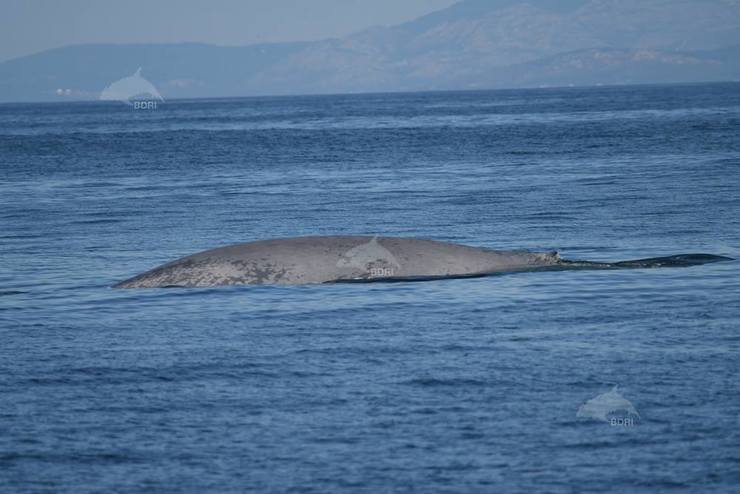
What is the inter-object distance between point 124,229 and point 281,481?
1995 centimetres

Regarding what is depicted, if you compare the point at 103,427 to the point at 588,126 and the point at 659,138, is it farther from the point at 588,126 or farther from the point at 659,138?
the point at 588,126

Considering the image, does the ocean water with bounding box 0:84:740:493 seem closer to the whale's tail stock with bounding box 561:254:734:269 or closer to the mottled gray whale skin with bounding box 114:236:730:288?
the mottled gray whale skin with bounding box 114:236:730:288

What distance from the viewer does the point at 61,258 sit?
23359 millimetres

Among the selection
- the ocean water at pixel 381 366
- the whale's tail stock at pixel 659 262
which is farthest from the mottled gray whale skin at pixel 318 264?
the whale's tail stock at pixel 659 262

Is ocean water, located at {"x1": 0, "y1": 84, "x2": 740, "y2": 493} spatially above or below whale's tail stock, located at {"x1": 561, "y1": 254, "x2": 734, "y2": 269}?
above

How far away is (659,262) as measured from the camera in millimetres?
20094

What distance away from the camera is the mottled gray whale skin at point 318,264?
60.8 feet

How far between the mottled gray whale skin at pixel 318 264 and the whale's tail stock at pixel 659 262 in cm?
165

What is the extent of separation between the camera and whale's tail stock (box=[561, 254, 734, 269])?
1983cm

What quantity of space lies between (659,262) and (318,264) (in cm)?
550

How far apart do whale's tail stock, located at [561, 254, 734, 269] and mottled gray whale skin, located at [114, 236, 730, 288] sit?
1654mm

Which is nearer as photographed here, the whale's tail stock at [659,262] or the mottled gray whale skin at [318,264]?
the mottled gray whale skin at [318,264]

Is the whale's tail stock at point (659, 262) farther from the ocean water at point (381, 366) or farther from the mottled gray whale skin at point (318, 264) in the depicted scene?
the mottled gray whale skin at point (318, 264)

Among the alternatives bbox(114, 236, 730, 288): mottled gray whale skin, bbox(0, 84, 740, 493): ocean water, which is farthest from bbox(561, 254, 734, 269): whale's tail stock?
bbox(114, 236, 730, 288): mottled gray whale skin
